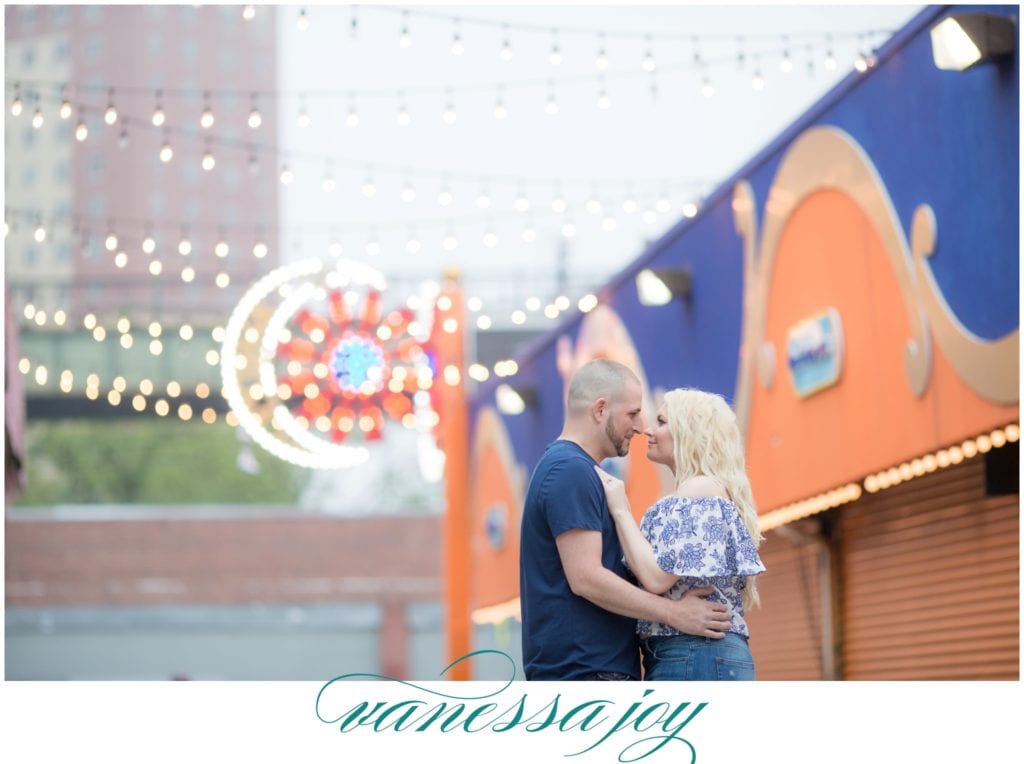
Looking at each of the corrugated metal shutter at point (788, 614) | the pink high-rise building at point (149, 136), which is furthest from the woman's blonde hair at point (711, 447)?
the pink high-rise building at point (149, 136)

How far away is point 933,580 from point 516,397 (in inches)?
271

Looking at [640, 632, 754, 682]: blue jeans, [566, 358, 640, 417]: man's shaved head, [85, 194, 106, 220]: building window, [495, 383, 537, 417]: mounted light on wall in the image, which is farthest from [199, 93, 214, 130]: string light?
[85, 194, 106, 220]: building window

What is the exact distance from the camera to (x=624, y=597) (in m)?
4.12

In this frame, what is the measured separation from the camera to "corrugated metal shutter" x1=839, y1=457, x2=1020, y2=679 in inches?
327

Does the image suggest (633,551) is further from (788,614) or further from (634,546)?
(788,614)

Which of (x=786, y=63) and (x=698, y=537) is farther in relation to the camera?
(x=786, y=63)

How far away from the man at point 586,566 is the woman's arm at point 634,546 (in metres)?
0.03

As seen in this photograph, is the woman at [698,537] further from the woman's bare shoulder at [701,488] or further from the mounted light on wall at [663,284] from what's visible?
the mounted light on wall at [663,284]

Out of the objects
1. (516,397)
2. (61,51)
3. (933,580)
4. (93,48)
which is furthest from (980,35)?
(93,48)

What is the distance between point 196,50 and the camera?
215ft

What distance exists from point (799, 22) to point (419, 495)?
43.0 m

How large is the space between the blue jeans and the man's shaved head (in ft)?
2.08
